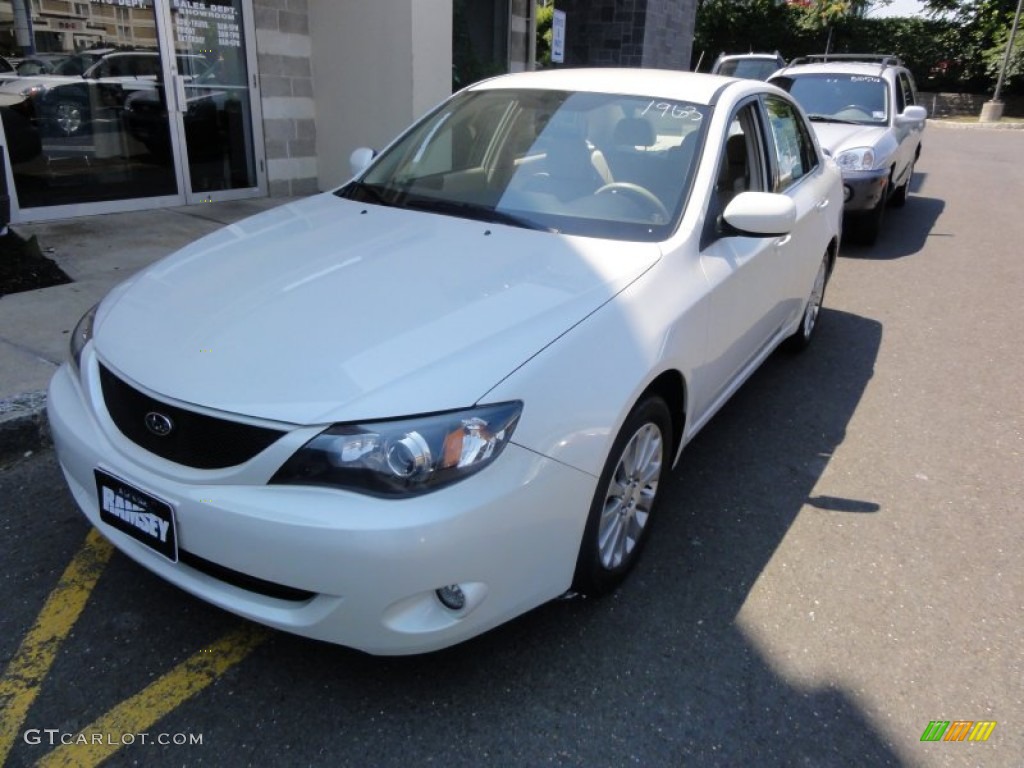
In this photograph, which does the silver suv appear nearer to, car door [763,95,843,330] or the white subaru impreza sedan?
car door [763,95,843,330]

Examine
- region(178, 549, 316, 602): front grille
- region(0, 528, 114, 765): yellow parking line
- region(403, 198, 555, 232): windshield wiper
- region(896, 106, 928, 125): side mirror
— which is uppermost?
region(896, 106, 928, 125): side mirror

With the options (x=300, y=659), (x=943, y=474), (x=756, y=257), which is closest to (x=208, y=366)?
(x=300, y=659)

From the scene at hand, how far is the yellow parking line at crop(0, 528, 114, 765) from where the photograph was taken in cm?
220

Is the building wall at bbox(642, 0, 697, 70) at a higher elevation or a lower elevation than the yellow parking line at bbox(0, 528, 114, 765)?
Answer: higher

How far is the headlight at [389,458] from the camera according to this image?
1.97 meters

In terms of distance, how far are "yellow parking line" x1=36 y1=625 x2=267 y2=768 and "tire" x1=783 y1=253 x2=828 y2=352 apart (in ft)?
12.2

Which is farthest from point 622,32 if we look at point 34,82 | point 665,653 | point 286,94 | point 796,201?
point 665,653

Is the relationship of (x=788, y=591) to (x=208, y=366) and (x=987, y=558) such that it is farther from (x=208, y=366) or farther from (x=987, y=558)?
(x=208, y=366)

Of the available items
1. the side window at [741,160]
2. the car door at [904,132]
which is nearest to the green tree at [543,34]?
the car door at [904,132]

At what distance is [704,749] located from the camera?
219 cm

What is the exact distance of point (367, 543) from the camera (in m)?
1.90

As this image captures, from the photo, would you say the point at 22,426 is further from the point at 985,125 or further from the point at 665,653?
the point at 985,125

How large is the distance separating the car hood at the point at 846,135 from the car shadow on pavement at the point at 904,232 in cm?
78

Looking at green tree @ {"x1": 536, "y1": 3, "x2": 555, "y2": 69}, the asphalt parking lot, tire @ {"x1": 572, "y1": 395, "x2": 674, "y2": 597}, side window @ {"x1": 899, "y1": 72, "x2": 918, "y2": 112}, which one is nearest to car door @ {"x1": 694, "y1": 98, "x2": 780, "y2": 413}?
tire @ {"x1": 572, "y1": 395, "x2": 674, "y2": 597}
